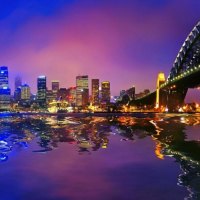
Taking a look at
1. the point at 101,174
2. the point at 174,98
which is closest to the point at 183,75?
the point at 174,98

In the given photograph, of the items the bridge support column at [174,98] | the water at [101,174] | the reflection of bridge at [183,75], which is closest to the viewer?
the water at [101,174]

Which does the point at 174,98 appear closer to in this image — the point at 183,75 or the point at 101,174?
the point at 183,75

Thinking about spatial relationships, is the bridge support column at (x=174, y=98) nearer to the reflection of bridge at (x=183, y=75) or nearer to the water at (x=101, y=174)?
the reflection of bridge at (x=183, y=75)

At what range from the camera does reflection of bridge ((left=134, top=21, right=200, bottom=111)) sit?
103 meters

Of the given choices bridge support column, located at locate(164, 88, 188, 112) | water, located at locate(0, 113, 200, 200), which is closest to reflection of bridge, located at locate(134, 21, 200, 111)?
bridge support column, located at locate(164, 88, 188, 112)

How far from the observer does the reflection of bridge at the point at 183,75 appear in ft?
339

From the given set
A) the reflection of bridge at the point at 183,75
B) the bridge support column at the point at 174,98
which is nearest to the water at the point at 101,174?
the reflection of bridge at the point at 183,75

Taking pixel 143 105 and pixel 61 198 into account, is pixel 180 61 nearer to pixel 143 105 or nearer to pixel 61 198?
pixel 143 105

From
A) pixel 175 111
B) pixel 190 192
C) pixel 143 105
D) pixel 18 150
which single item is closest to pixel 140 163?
pixel 190 192

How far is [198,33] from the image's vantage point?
103 metres

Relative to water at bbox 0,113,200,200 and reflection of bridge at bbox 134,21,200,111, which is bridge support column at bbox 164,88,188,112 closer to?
reflection of bridge at bbox 134,21,200,111

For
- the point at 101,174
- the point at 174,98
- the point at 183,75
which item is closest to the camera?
the point at 101,174

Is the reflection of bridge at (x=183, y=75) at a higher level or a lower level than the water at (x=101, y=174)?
higher

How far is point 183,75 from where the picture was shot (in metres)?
101
